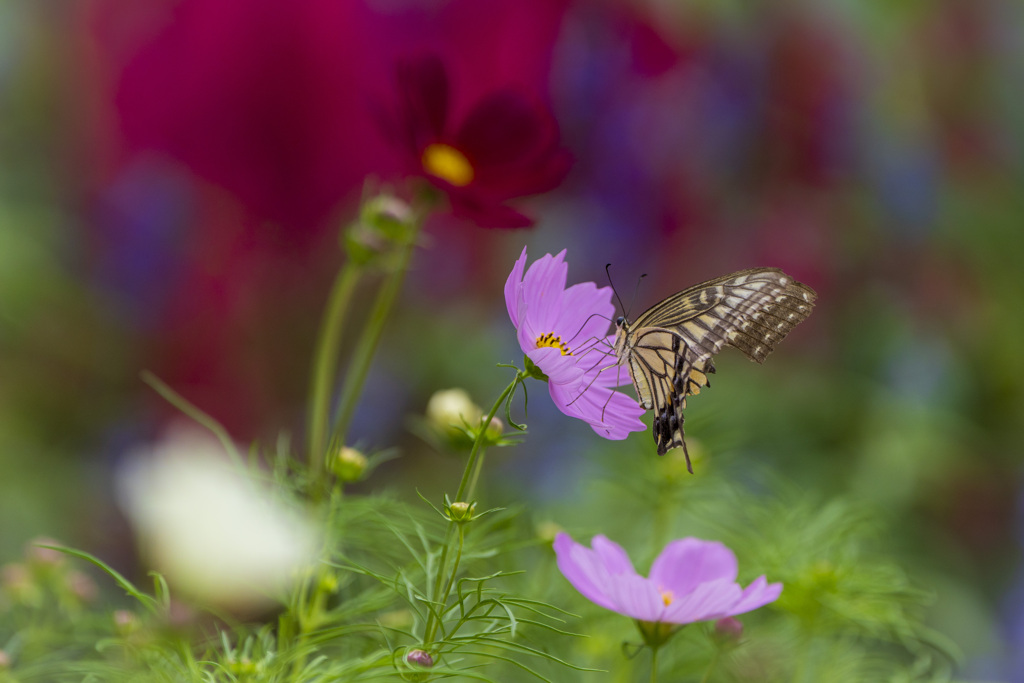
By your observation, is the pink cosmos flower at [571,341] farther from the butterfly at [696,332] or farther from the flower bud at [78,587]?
the flower bud at [78,587]

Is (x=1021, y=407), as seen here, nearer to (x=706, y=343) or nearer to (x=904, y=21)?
(x=904, y=21)

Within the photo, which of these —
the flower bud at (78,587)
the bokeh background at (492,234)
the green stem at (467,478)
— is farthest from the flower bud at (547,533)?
the bokeh background at (492,234)

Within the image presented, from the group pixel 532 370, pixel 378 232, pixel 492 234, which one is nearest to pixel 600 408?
pixel 532 370

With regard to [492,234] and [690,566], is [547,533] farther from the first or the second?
[492,234]

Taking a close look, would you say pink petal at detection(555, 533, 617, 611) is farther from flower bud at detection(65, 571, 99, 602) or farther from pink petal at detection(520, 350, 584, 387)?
flower bud at detection(65, 571, 99, 602)

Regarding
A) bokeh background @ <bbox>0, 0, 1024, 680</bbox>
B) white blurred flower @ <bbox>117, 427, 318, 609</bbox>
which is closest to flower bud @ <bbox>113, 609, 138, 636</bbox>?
white blurred flower @ <bbox>117, 427, 318, 609</bbox>

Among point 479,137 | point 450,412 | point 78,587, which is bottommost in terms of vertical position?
point 78,587
